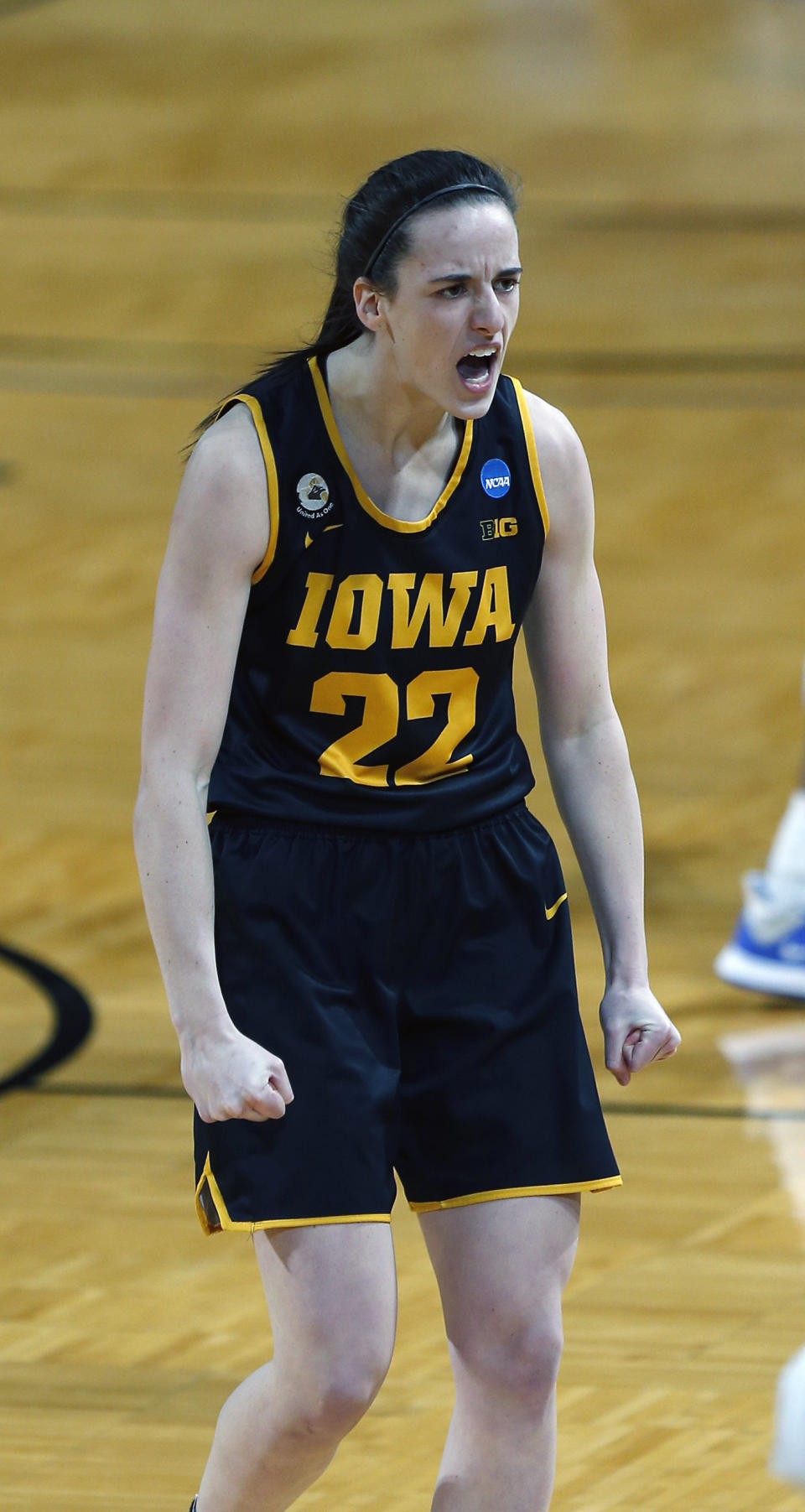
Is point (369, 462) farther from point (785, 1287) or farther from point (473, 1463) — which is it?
point (785, 1287)

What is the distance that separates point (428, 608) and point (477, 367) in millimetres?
240

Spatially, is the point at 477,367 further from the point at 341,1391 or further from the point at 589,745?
the point at 341,1391

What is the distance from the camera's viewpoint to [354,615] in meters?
2.40

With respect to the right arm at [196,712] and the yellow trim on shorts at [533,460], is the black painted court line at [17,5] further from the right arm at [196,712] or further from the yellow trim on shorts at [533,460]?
the right arm at [196,712]

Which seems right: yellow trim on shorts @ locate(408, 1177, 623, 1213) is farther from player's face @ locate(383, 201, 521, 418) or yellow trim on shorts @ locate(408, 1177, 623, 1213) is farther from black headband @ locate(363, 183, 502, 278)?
black headband @ locate(363, 183, 502, 278)

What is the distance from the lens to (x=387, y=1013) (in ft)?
8.04

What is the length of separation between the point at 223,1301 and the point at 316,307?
574 centimetres

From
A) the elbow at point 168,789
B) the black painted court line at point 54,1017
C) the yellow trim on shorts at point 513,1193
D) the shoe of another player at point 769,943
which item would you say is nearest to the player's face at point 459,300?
the elbow at point 168,789

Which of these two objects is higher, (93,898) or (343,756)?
(343,756)

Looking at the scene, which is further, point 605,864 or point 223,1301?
point 223,1301

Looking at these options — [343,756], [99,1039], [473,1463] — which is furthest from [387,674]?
[99,1039]

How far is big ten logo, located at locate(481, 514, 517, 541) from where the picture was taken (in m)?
2.46

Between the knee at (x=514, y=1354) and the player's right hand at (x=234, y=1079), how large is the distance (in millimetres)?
315

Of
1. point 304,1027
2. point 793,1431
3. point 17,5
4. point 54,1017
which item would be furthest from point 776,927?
point 17,5
